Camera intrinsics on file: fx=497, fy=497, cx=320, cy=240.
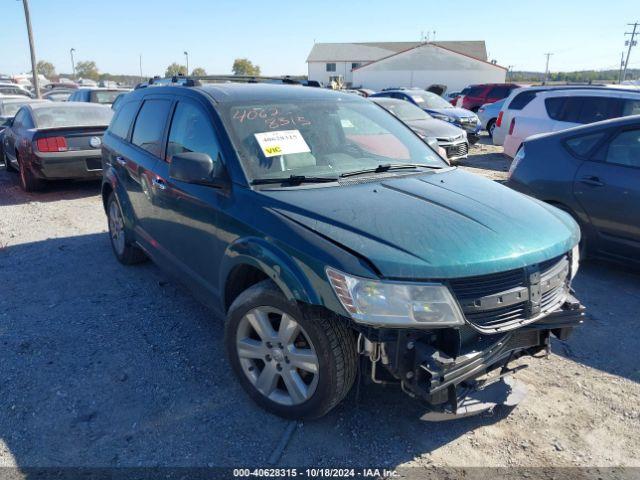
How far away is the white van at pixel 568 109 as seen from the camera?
8211 millimetres

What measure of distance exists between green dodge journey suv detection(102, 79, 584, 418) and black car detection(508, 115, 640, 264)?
1.97m

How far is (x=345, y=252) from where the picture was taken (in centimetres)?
232

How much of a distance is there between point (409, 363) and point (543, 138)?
13.5 feet

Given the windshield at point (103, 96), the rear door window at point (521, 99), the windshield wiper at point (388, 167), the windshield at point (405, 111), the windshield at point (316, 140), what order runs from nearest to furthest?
the windshield at point (316, 140) < the windshield wiper at point (388, 167) < the windshield at point (405, 111) < the rear door window at point (521, 99) < the windshield at point (103, 96)

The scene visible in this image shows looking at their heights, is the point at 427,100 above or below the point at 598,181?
above

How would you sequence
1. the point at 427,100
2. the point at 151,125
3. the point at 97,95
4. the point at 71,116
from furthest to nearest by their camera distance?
the point at 427,100, the point at 97,95, the point at 71,116, the point at 151,125

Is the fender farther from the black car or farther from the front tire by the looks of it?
the black car

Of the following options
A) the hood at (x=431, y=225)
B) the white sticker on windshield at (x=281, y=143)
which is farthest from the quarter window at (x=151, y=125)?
the hood at (x=431, y=225)

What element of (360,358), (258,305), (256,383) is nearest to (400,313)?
(360,358)

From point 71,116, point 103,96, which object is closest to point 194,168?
point 71,116

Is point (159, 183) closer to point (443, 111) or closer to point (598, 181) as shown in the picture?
point (598, 181)

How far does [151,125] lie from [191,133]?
35.3 inches

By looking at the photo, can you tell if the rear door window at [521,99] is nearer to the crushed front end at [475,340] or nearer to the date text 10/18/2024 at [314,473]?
the crushed front end at [475,340]

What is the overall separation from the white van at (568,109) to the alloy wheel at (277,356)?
7649 millimetres
